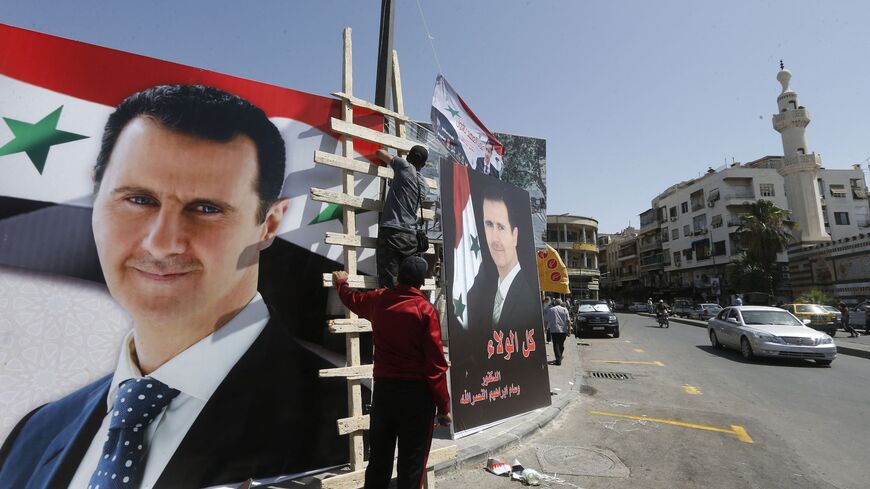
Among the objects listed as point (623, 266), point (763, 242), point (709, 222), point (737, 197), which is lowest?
point (763, 242)

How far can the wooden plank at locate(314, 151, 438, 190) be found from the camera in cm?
336

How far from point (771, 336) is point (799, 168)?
134 feet

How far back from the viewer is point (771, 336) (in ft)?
35.4

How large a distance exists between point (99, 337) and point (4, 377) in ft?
1.59

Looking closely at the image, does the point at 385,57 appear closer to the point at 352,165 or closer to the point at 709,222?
the point at 352,165

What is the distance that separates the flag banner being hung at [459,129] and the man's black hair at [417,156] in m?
2.00

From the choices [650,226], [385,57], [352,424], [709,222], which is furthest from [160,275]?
[650,226]

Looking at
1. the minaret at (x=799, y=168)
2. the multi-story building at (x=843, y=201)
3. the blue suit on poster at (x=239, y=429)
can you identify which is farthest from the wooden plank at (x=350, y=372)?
the multi-story building at (x=843, y=201)

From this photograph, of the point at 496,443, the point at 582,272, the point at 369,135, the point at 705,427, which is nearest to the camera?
the point at 369,135

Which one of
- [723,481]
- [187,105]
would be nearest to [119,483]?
[187,105]

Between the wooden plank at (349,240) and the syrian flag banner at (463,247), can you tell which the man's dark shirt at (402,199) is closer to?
the wooden plank at (349,240)

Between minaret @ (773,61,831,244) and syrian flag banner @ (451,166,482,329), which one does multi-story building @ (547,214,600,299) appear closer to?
minaret @ (773,61,831,244)

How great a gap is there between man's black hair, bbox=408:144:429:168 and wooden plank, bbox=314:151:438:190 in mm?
207

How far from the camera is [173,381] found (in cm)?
305
